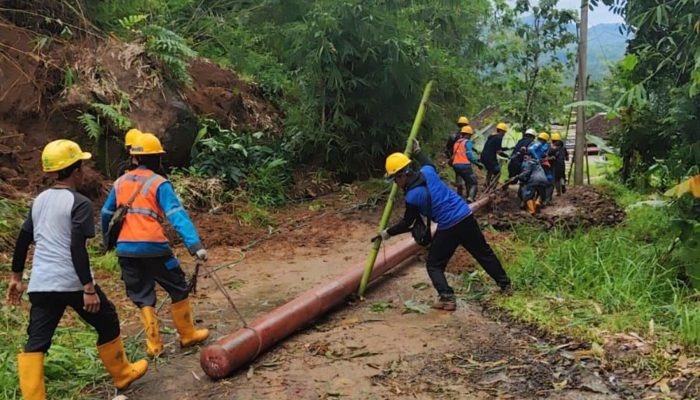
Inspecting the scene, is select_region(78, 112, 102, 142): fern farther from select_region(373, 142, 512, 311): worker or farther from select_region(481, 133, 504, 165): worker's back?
select_region(481, 133, 504, 165): worker's back

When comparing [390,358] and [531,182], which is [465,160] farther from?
[390,358]

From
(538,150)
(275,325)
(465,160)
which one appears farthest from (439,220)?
(538,150)

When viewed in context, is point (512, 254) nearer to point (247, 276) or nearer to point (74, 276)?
point (247, 276)

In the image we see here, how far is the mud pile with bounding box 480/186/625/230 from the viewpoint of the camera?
9.60 meters

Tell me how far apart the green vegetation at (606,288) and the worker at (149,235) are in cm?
316

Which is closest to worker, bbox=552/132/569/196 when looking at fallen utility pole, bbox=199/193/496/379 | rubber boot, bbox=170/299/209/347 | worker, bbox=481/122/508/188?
worker, bbox=481/122/508/188

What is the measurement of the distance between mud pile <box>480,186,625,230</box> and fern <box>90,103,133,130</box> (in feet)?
20.6

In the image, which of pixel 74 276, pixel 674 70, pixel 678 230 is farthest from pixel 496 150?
pixel 74 276

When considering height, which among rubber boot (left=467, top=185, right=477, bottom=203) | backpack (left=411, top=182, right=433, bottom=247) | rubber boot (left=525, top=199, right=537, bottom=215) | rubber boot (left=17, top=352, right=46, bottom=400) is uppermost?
backpack (left=411, top=182, right=433, bottom=247)

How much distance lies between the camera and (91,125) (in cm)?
960

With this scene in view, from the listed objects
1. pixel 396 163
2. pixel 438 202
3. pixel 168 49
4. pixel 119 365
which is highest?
pixel 168 49

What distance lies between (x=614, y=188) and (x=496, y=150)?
439 centimetres

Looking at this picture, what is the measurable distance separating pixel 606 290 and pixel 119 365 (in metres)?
4.40

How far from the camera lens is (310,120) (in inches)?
508
